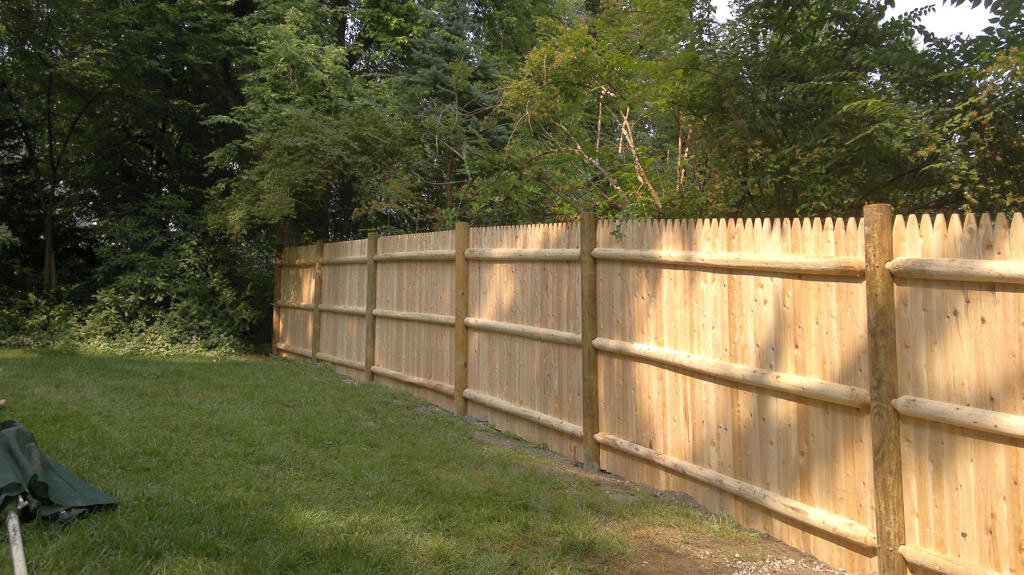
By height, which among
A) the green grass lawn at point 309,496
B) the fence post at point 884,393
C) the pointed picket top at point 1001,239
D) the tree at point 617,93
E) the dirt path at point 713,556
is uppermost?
the tree at point 617,93

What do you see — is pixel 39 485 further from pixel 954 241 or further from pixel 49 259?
pixel 49 259

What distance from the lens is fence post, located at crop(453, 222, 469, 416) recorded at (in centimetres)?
817

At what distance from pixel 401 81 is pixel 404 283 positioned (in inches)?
304

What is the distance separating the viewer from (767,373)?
14.4ft

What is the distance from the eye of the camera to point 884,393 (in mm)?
3635

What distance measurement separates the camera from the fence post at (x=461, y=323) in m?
8.17

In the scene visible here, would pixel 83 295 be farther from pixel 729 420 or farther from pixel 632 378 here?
pixel 729 420

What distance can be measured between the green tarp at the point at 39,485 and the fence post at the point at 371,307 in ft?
19.7

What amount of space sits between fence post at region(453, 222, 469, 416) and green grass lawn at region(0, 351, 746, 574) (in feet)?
1.09

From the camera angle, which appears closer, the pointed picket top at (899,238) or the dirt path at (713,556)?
the pointed picket top at (899,238)

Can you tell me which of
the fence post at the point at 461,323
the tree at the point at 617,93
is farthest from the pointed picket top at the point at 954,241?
the fence post at the point at 461,323

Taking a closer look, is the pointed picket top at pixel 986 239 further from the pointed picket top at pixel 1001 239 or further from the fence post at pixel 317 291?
the fence post at pixel 317 291

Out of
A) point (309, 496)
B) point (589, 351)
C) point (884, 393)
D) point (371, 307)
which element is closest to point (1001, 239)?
point (884, 393)

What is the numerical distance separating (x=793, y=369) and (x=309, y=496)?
299cm
